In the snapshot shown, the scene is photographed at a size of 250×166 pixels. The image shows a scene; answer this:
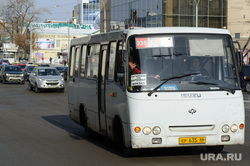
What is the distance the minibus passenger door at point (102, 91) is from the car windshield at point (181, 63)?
69.5 inches

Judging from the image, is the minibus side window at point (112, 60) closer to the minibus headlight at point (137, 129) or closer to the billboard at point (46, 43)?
the minibus headlight at point (137, 129)

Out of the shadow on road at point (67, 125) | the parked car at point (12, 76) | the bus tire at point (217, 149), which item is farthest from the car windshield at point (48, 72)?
the bus tire at point (217, 149)

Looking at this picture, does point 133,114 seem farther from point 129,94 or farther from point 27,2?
point 27,2

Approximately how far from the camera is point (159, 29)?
9.62m

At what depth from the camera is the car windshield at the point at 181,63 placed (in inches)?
368

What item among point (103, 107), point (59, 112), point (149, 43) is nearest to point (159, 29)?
point (149, 43)

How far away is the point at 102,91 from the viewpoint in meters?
11.2

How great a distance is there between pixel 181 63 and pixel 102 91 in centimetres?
227

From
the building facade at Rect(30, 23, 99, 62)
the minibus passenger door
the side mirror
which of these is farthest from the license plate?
the building facade at Rect(30, 23, 99, 62)

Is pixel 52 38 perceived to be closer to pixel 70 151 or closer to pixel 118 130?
pixel 70 151

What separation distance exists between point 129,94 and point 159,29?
1277 millimetres

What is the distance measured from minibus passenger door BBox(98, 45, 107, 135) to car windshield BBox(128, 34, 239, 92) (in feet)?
5.79

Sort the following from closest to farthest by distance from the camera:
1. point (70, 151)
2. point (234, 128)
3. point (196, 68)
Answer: point (234, 128), point (196, 68), point (70, 151)

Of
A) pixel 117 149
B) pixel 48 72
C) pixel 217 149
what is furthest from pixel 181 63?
pixel 48 72
